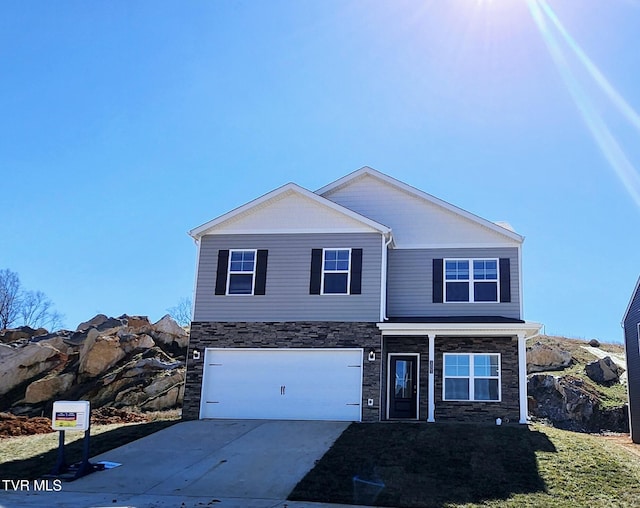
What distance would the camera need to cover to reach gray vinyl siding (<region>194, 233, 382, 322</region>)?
18641mm

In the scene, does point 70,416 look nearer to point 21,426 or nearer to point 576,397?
point 21,426

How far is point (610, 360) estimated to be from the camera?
32906mm

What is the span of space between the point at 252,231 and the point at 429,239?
556 cm

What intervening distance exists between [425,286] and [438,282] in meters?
0.41

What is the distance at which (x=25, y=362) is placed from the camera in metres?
24.5

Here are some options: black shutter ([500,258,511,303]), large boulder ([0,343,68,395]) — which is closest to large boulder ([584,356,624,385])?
black shutter ([500,258,511,303])

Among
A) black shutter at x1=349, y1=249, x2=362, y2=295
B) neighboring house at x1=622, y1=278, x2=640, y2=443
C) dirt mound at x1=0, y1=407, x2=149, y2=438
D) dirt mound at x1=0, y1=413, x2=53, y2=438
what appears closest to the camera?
dirt mound at x1=0, y1=413, x2=53, y2=438

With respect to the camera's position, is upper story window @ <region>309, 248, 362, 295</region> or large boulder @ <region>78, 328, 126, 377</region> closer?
upper story window @ <region>309, 248, 362, 295</region>

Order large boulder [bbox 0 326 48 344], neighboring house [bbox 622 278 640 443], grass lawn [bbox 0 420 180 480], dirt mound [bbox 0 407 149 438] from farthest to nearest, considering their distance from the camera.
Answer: large boulder [bbox 0 326 48 344] → neighboring house [bbox 622 278 640 443] → dirt mound [bbox 0 407 149 438] → grass lawn [bbox 0 420 180 480]

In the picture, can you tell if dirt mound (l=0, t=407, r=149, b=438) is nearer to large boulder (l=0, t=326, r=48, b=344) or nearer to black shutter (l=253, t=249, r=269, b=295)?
black shutter (l=253, t=249, r=269, b=295)

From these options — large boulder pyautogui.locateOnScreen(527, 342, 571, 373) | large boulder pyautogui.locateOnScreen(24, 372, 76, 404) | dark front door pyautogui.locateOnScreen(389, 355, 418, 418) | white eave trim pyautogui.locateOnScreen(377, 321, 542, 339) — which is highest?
white eave trim pyautogui.locateOnScreen(377, 321, 542, 339)

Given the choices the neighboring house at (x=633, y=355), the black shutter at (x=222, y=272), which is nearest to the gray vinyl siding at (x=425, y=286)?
the black shutter at (x=222, y=272)

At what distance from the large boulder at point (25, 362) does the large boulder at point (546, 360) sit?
896 inches

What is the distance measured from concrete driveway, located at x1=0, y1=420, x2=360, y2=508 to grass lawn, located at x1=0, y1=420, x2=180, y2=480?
1.76 ft
